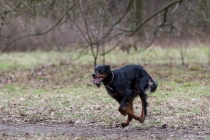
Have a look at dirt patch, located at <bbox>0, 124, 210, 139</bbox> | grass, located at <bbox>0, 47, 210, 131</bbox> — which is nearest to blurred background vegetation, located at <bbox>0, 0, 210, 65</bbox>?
grass, located at <bbox>0, 47, 210, 131</bbox>

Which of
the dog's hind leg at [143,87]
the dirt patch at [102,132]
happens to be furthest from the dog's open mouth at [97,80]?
the dog's hind leg at [143,87]

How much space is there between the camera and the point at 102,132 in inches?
305

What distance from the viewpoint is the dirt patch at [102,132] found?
7375 mm

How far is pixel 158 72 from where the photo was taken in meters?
16.8

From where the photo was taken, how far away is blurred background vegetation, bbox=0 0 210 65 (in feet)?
51.5

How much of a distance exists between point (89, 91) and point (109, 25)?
5688 mm

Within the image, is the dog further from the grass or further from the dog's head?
the grass

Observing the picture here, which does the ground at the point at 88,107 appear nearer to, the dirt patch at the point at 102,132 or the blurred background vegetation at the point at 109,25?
the dirt patch at the point at 102,132

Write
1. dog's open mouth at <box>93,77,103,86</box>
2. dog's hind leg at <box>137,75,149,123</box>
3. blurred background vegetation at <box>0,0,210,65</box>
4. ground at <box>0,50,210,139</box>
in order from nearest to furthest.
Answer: ground at <box>0,50,210,139</box> → dog's open mouth at <box>93,77,103,86</box> → dog's hind leg at <box>137,75,149,123</box> → blurred background vegetation at <box>0,0,210,65</box>

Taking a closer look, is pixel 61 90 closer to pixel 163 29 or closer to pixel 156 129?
pixel 156 129

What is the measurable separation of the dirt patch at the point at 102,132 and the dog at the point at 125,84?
15.0 inches

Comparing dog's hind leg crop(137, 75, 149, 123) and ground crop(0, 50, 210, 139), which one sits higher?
dog's hind leg crop(137, 75, 149, 123)

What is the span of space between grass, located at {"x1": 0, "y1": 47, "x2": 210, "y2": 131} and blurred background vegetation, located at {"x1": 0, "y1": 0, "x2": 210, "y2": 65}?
583 millimetres

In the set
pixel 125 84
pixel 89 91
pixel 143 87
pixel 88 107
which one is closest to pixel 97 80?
pixel 125 84
